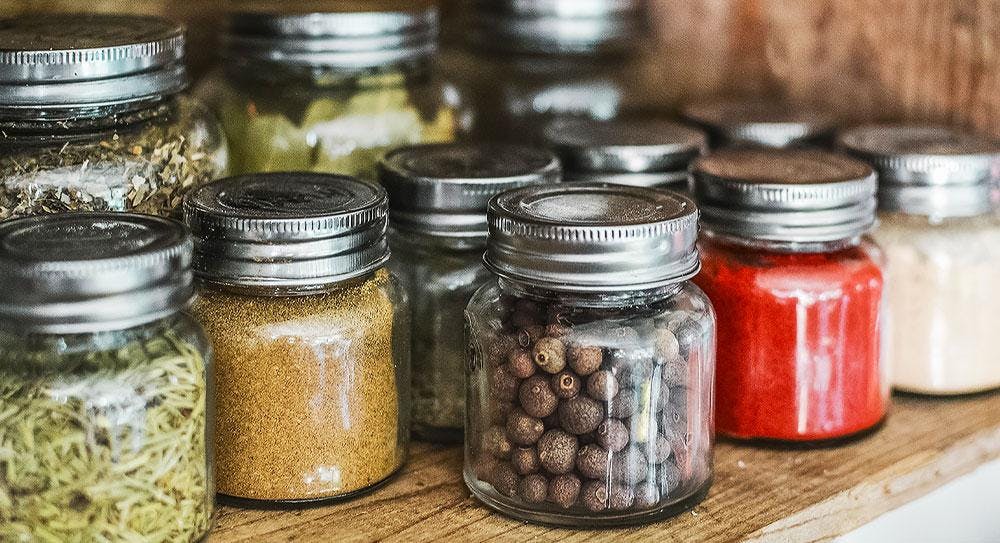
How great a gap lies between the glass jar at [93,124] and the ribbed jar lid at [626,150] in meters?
0.38

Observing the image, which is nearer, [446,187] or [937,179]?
[446,187]

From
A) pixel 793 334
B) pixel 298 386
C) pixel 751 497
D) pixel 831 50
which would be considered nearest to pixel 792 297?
pixel 793 334

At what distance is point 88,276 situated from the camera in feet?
2.68

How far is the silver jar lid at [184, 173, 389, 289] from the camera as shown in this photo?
0.93 m

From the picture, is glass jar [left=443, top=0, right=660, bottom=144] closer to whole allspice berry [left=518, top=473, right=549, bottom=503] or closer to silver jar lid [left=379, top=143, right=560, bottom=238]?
silver jar lid [left=379, top=143, right=560, bottom=238]

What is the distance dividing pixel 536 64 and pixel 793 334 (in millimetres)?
530

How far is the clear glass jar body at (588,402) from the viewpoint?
923mm

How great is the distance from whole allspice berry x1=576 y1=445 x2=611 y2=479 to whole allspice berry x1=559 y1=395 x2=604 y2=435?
2cm

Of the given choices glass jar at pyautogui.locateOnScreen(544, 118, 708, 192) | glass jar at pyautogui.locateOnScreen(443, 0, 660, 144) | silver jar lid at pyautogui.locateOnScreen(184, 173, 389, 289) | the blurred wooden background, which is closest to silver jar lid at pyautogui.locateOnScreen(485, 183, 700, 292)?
silver jar lid at pyautogui.locateOnScreen(184, 173, 389, 289)

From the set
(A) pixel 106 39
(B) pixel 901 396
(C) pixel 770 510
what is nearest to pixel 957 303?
(B) pixel 901 396

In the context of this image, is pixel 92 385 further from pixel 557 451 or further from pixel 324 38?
pixel 324 38

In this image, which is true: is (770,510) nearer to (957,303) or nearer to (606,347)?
(606,347)

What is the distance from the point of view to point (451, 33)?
62.8 inches

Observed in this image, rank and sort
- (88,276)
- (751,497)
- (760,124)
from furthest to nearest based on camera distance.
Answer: (760,124) < (751,497) < (88,276)
